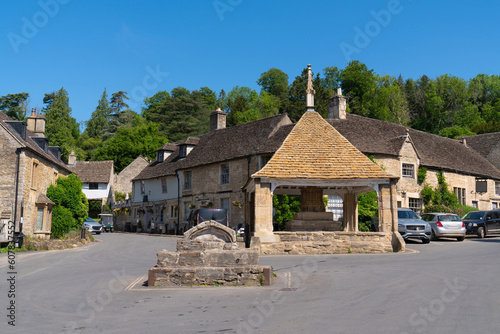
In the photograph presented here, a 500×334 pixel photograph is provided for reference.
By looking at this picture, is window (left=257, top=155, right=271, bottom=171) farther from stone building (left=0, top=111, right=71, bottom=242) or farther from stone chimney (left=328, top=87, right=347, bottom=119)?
stone building (left=0, top=111, right=71, bottom=242)

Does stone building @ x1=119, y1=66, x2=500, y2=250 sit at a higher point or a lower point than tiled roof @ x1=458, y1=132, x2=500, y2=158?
lower

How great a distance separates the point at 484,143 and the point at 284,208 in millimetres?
26864

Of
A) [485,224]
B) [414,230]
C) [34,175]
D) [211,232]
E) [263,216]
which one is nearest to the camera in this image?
[211,232]

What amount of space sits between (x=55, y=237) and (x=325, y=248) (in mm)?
17397

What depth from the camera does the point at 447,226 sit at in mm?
23828

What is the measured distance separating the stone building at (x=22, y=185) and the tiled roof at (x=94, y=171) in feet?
104

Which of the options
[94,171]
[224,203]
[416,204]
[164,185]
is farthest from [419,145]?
[94,171]

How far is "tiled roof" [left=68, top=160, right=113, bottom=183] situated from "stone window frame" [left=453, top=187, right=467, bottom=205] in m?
40.6

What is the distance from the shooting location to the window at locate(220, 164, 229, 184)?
1361 inches

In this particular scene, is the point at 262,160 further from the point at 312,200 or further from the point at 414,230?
the point at 312,200

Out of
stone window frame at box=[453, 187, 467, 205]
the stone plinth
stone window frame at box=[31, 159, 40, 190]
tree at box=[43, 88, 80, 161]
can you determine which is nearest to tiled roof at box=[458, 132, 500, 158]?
stone window frame at box=[453, 187, 467, 205]

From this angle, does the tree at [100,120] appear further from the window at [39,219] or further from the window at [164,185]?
the window at [39,219]

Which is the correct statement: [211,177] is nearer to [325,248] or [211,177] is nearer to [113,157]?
[325,248]

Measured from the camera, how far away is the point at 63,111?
76.1 meters
